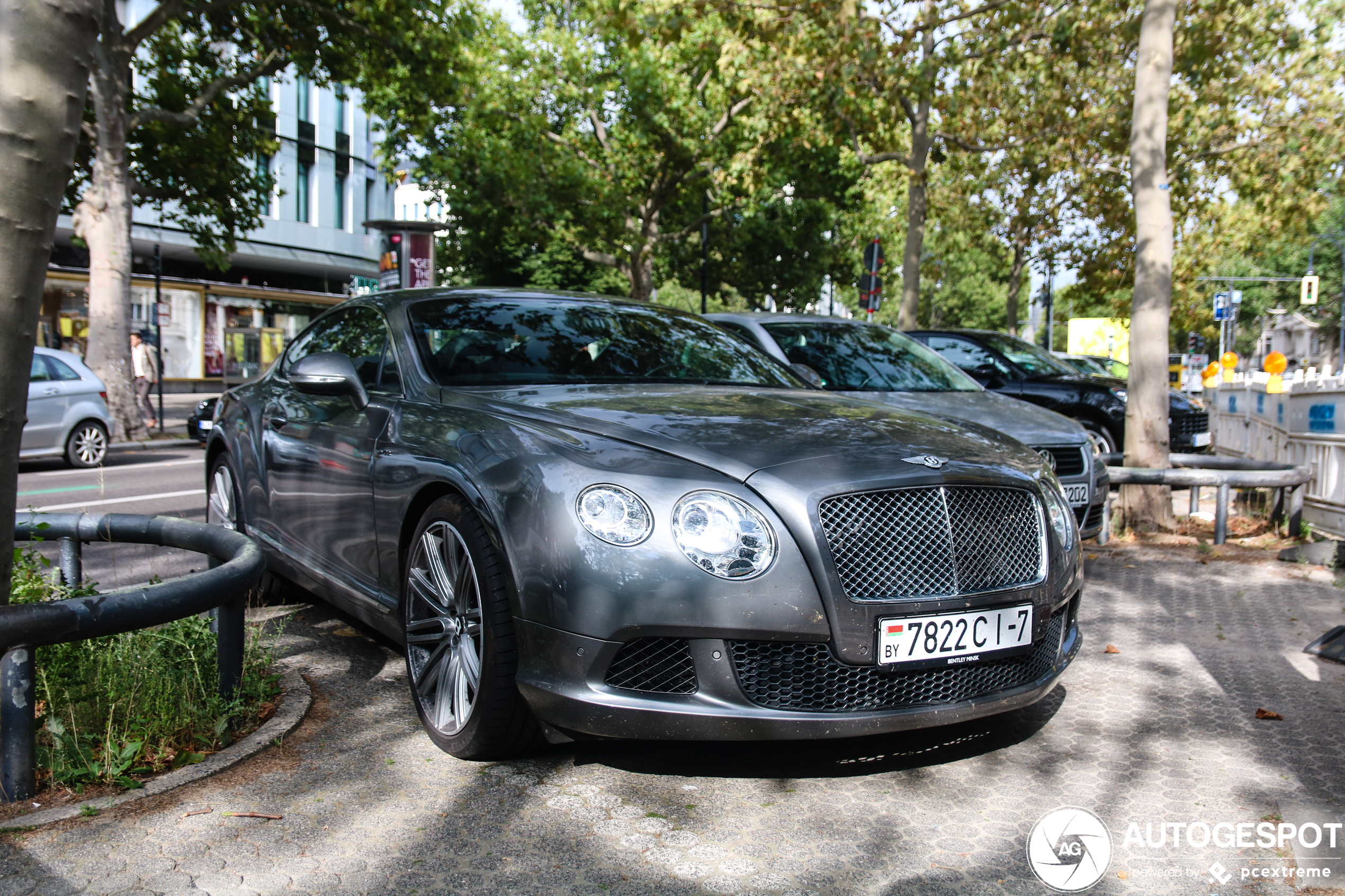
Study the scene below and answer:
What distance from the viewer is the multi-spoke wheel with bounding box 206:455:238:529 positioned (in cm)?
562

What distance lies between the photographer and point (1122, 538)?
8.54 m

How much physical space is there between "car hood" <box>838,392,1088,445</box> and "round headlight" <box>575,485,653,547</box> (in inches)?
172

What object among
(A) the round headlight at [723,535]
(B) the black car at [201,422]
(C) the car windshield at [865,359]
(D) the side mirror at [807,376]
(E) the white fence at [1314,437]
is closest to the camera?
(A) the round headlight at [723,535]

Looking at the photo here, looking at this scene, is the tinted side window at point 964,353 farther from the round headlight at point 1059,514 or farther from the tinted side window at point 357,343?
the round headlight at point 1059,514

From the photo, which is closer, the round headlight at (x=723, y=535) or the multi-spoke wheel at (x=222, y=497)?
the round headlight at (x=723, y=535)

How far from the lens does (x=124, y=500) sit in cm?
1079

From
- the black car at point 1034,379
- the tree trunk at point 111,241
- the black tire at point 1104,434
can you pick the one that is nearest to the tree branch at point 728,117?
the tree trunk at point 111,241

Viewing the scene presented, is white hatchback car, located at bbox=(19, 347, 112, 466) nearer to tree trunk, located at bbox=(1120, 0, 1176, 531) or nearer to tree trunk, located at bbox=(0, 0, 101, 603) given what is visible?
tree trunk, located at bbox=(1120, 0, 1176, 531)

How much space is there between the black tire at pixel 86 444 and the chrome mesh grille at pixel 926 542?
13.8 meters

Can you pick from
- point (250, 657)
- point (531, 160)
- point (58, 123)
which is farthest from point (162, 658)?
point (531, 160)

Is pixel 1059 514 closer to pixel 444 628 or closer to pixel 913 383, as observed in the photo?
pixel 444 628

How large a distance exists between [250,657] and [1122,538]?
22.0ft

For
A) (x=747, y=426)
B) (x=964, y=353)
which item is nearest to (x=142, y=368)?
(x=964, y=353)

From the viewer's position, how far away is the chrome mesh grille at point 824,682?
2.97 metres
